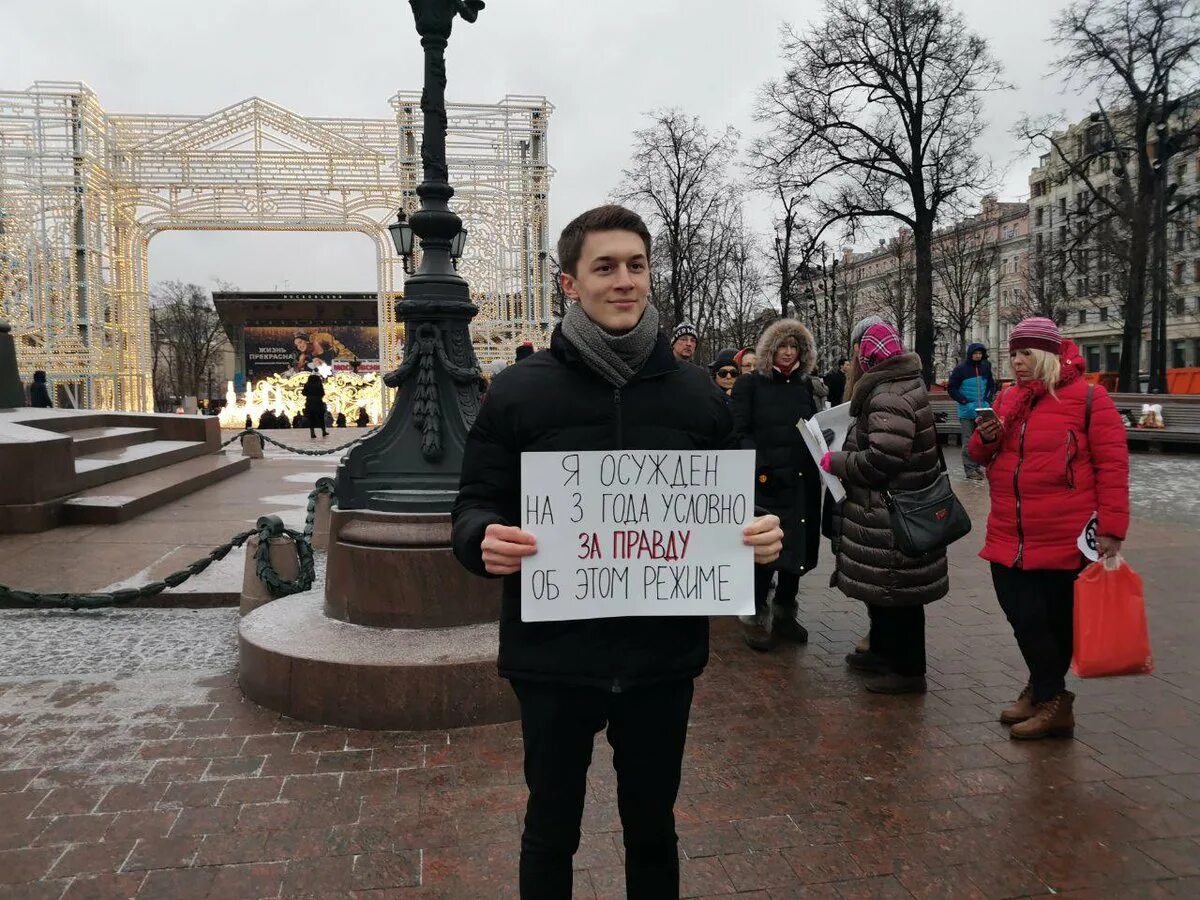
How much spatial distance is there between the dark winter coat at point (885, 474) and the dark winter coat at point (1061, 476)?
0.38m

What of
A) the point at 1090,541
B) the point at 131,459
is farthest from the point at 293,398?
the point at 1090,541

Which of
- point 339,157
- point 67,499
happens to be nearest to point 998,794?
point 67,499

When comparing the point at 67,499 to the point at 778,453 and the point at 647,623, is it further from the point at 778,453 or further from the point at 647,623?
the point at 647,623

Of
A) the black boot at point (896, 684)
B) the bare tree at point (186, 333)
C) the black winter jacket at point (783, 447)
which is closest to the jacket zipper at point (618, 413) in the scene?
the black boot at point (896, 684)

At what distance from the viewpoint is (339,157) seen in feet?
91.1

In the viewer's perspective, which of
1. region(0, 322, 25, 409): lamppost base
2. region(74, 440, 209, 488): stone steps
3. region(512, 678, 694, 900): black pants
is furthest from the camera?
region(0, 322, 25, 409): lamppost base

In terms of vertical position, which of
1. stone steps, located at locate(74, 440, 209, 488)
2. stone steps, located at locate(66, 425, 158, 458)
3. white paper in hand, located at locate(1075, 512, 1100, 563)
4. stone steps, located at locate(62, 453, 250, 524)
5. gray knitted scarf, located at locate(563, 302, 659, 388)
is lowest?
stone steps, located at locate(62, 453, 250, 524)

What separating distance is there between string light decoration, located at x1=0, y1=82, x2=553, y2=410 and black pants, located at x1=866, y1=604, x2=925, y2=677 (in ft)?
75.6

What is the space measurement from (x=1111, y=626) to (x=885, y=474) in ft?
3.93

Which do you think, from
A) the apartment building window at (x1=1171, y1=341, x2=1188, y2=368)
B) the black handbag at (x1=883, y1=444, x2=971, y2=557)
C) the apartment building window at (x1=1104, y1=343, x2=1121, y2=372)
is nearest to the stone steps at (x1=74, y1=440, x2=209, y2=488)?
the black handbag at (x1=883, y1=444, x2=971, y2=557)

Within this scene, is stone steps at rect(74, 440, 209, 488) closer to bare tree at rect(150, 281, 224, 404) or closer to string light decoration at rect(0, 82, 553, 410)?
string light decoration at rect(0, 82, 553, 410)

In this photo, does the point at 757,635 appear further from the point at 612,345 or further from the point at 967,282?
the point at 967,282

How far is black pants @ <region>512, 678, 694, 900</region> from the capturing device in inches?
84.4

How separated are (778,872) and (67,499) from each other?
8878mm
